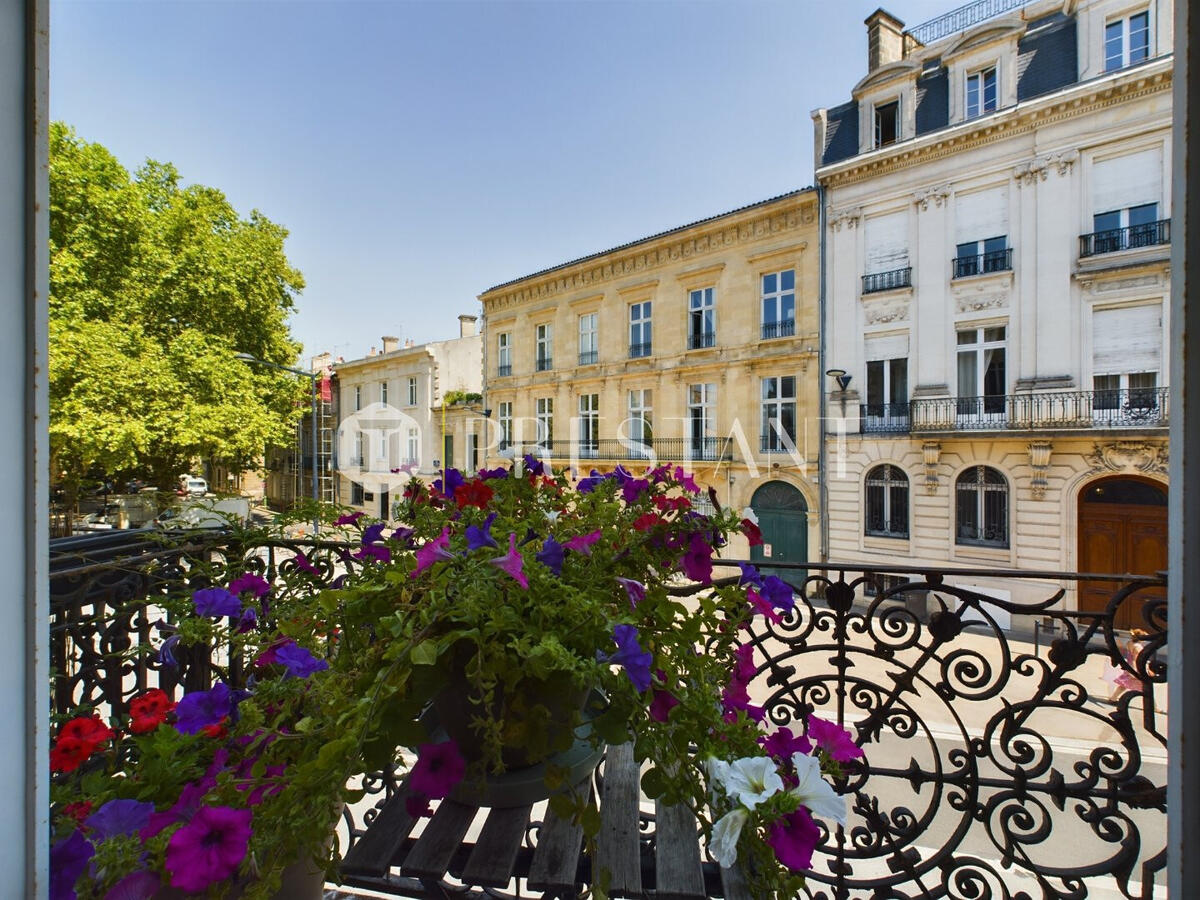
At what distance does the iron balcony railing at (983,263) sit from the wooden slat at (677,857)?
10925 millimetres

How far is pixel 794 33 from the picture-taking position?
231 centimetres

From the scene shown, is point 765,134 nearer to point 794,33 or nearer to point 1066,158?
point 794,33

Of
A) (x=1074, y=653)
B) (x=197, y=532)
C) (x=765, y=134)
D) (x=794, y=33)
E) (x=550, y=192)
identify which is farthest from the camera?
(x=550, y=192)

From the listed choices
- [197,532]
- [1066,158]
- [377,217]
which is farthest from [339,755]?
[1066,158]

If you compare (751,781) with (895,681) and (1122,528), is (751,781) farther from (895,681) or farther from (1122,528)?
(1122,528)

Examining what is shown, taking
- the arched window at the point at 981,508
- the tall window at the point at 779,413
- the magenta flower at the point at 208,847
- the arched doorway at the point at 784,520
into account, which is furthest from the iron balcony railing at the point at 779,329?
the magenta flower at the point at 208,847

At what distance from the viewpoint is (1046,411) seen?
8.51 meters

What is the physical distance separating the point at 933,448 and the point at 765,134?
602cm

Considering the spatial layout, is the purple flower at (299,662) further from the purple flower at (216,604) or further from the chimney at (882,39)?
the chimney at (882,39)

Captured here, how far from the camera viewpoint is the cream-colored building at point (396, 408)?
A: 1750cm

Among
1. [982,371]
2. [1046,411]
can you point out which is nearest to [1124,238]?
[982,371]

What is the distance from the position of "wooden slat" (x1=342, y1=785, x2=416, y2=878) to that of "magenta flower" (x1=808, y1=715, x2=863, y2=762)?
26.0 inches

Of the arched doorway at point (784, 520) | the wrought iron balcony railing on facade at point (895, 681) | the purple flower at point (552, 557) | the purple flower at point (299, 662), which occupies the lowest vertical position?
the arched doorway at point (784, 520)

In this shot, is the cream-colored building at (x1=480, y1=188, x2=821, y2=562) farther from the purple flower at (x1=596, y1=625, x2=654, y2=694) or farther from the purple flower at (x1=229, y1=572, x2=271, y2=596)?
the purple flower at (x1=596, y1=625, x2=654, y2=694)
